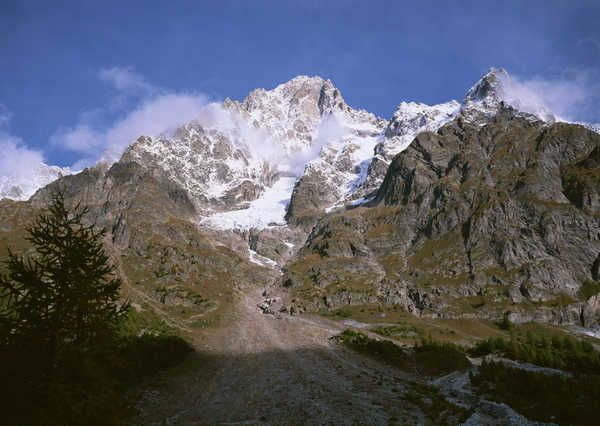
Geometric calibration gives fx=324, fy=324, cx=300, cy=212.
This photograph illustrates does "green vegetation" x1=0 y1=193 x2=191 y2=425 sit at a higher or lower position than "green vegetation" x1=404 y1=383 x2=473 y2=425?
higher

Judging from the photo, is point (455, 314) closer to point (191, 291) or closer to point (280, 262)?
point (191, 291)

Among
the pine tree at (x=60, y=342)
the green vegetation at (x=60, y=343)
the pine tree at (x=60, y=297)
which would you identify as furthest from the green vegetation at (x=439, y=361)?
the pine tree at (x=60, y=297)

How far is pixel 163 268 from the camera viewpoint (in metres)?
117

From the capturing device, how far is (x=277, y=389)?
93.8 feet

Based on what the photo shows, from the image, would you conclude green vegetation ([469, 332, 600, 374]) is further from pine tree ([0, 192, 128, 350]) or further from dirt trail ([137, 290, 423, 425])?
pine tree ([0, 192, 128, 350])

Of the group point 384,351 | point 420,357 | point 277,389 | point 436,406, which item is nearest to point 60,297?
point 277,389

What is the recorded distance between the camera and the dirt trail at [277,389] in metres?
22.4

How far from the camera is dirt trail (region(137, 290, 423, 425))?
22359 mm

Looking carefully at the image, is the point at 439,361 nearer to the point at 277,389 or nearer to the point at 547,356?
the point at 547,356

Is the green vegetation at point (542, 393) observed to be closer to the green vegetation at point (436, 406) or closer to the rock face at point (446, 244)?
the green vegetation at point (436, 406)

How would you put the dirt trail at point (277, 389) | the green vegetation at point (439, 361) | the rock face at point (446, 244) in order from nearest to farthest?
the dirt trail at point (277, 389) → the green vegetation at point (439, 361) → the rock face at point (446, 244)

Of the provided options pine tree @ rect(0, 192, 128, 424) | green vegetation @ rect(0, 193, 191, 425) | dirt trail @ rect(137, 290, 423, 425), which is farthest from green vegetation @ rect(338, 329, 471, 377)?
pine tree @ rect(0, 192, 128, 424)

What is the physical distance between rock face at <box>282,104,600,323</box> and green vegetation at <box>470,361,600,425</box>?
79.8 m

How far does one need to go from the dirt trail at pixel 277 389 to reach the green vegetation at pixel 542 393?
6635 mm
